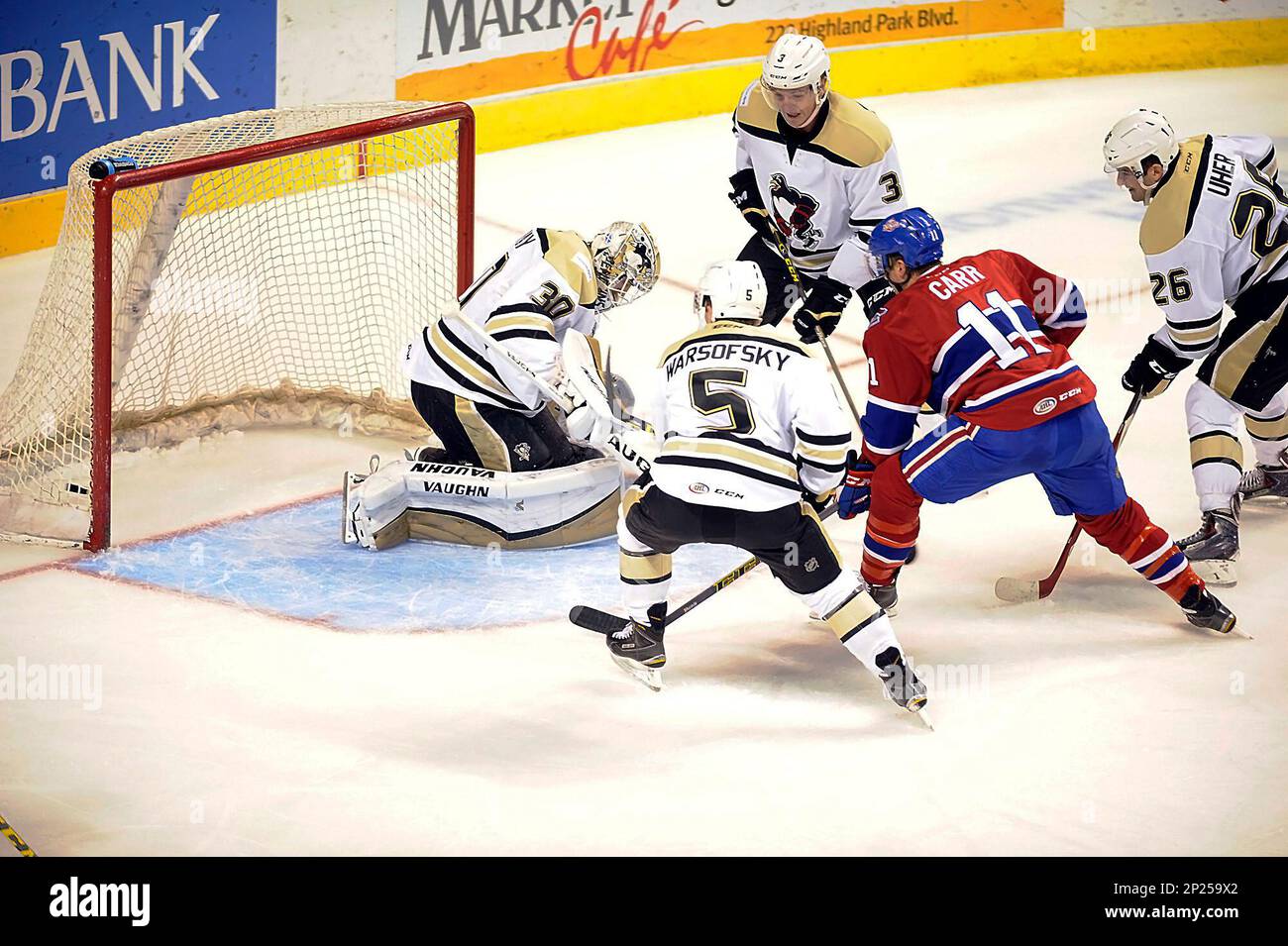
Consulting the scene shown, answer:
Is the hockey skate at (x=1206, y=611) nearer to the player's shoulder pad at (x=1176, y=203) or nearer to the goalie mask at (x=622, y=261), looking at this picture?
the player's shoulder pad at (x=1176, y=203)

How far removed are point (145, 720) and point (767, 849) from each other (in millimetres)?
Answer: 1439

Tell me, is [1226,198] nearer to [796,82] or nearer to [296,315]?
[796,82]

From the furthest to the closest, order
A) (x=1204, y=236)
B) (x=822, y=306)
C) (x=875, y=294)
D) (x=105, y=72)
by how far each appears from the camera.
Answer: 1. (x=105, y=72)
2. (x=822, y=306)
3. (x=875, y=294)
4. (x=1204, y=236)

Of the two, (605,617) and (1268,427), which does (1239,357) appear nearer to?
(1268,427)

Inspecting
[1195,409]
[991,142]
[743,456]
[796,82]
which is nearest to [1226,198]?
[1195,409]

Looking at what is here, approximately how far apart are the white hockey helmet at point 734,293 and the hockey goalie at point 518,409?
887 millimetres

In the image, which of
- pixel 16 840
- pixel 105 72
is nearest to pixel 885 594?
pixel 16 840

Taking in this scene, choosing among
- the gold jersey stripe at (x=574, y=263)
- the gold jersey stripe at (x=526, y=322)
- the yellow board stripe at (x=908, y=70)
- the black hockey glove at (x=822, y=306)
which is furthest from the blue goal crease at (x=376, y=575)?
the yellow board stripe at (x=908, y=70)

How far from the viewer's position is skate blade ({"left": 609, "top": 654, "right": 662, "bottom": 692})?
415 cm

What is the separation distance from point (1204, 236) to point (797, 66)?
1201 millimetres

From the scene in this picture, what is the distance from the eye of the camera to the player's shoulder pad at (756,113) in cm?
520

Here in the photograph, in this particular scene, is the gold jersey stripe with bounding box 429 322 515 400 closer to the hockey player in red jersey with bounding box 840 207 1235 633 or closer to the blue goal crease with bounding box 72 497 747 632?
the blue goal crease with bounding box 72 497 747 632

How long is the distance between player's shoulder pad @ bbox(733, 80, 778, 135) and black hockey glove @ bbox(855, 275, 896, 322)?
52cm

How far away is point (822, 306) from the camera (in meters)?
5.42
